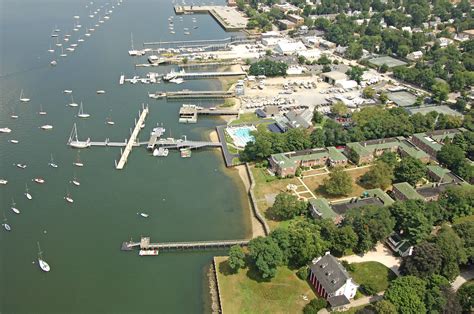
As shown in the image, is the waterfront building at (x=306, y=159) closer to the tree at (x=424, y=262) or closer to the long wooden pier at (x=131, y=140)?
the tree at (x=424, y=262)

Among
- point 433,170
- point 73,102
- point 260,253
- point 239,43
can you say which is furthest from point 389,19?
point 260,253

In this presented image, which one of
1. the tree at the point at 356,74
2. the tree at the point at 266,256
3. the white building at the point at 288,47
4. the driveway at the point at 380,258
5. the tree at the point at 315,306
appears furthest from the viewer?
the white building at the point at 288,47

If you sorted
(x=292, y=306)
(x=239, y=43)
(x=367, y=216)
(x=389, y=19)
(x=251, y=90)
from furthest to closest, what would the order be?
1. (x=389, y=19)
2. (x=239, y=43)
3. (x=251, y=90)
4. (x=367, y=216)
5. (x=292, y=306)

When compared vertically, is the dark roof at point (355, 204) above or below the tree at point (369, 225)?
below

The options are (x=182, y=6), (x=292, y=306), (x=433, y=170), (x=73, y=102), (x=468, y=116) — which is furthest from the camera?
(x=182, y=6)

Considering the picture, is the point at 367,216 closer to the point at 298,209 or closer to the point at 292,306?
the point at 298,209

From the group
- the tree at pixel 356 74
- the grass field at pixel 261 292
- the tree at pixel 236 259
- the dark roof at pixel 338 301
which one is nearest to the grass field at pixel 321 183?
the grass field at pixel 261 292

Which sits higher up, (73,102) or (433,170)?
(433,170)

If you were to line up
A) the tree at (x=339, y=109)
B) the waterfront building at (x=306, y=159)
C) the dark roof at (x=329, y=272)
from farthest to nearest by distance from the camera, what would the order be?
the tree at (x=339, y=109) → the waterfront building at (x=306, y=159) → the dark roof at (x=329, y=272)
